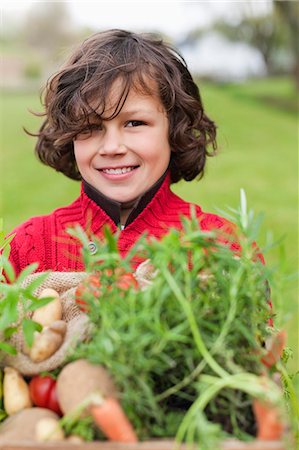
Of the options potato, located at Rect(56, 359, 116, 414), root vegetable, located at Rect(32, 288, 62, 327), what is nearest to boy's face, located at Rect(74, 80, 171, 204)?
root vegetable, located at Rect(32, 288, 62, 327)

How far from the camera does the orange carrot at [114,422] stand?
4.50 feet

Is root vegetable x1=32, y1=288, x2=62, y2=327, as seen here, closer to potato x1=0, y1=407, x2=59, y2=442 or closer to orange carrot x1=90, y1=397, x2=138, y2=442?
potato x1=0, y1=407, x2=59, y2=442

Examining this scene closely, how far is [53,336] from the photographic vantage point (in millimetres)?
1674

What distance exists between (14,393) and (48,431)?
0.20 meters

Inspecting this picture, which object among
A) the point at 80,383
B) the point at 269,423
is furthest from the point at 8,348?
the point at 269,423

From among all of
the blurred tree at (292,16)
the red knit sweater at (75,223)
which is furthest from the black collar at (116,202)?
the blurred tree at (292,16)

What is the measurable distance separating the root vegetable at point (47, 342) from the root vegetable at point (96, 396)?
0.11 meters

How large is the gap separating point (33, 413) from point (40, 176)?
10201 mm

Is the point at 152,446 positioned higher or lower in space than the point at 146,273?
lower

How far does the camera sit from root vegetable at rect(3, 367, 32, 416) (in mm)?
1622

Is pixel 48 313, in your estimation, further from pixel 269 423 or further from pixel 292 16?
pixel 292 16

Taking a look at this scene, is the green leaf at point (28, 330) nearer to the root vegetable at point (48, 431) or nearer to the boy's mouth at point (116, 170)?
the root vegetable at point (48, 431)

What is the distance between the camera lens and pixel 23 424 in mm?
1534

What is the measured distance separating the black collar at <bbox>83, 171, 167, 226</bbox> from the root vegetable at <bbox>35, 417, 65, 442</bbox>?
3.95ft
